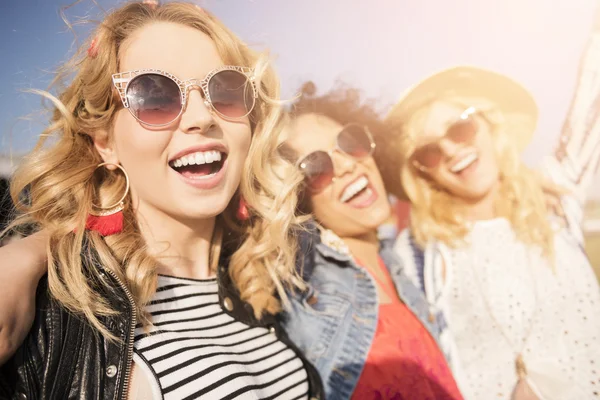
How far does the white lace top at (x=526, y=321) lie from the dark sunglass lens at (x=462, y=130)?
55 cm

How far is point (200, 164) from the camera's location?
1.48 metres

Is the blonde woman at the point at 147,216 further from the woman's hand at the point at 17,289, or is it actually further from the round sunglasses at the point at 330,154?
the round sunglasses at the point at 330,154

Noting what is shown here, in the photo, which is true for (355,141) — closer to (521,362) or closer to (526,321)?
(526,321)

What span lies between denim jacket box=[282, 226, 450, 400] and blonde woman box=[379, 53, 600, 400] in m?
0.19

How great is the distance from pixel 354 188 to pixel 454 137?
1.76 feet

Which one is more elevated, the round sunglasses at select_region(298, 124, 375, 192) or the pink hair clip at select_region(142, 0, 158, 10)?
the pink hair clip at select_region(142, 0, 158, 10)

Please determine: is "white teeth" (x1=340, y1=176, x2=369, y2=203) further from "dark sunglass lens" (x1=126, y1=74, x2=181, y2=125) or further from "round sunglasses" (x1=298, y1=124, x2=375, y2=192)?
"dark sunglass lens" (x1=126, y1=74, x2=181, y2=125)

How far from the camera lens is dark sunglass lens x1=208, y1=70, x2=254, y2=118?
141 centimetres

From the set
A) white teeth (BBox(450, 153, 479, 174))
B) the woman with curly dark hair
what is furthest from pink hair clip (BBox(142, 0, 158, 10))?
white teeth (BBox(450, 153, 479, 174))

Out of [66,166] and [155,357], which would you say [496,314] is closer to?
[155,357]

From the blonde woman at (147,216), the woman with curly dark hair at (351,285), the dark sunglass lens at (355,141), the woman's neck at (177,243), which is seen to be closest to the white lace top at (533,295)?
the woman with curly dark hair at (351,285)

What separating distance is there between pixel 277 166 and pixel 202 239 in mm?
429

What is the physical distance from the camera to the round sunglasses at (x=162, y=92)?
131cm

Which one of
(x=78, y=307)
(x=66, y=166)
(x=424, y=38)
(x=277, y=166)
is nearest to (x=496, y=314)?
(x=277, y=166)
